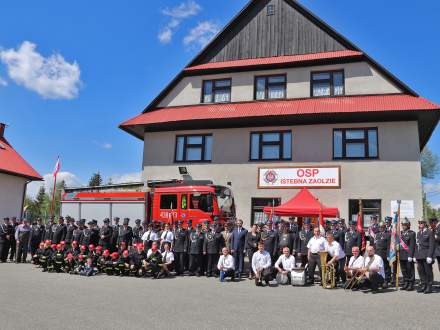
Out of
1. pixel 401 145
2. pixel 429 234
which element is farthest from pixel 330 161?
pixel 429 234

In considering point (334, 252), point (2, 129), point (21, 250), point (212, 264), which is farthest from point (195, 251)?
point (2, 129)

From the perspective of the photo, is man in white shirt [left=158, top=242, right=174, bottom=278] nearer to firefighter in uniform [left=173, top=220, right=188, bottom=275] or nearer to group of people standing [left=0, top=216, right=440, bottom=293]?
group of people standing [left=0, top=216, right=440, bottom=293]

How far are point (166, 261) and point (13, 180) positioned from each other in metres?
18.5

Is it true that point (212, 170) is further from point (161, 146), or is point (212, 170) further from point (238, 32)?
point (238, 32)

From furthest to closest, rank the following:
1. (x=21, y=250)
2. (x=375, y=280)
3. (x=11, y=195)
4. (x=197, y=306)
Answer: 1. (x=11, y=195)
2. (x=21, y=250)
3. (x=375, y=280)
4. (x=197, y=306)

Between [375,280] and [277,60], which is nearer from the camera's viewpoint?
[375,280]

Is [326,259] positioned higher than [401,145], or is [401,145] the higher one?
[401,145]

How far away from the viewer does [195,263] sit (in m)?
14.5

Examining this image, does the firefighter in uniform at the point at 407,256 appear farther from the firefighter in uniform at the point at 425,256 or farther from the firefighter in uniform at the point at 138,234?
the firefighter in uniform at the point at 138,234

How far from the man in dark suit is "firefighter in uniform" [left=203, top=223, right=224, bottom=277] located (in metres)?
Result: 0.47

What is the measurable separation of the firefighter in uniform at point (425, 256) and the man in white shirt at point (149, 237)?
899 centimetres

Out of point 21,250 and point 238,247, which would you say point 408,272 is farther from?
point 21,250

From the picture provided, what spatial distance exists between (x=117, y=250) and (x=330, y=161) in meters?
11.0

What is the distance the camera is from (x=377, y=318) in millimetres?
7617
